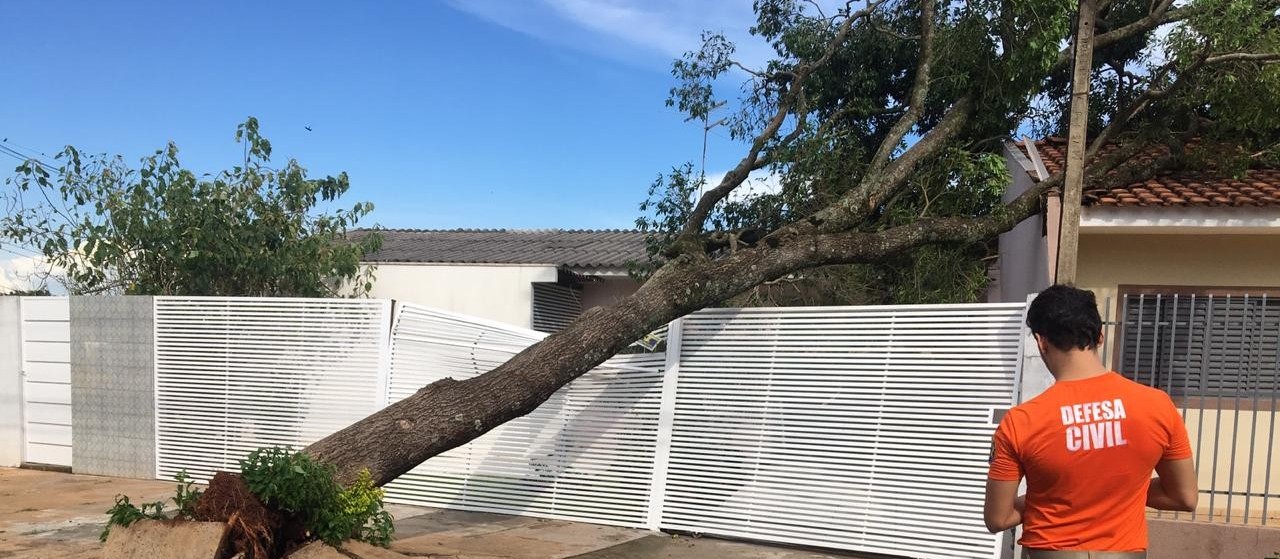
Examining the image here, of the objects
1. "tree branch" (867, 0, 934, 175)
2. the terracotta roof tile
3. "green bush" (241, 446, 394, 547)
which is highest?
"tree branch" (867, 0, 934, 175)

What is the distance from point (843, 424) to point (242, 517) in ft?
13.2

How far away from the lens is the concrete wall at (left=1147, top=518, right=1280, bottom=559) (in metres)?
5.79

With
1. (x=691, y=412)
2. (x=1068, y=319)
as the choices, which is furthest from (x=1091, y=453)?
(x=691, y=412)

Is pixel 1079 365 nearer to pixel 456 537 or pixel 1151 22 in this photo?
pixel 456 537

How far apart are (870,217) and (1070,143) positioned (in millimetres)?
2694

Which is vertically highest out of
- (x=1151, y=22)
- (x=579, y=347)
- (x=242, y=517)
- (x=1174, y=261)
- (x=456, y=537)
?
(x=1151, y=22)

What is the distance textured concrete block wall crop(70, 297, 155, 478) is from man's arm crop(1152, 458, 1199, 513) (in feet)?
29.4

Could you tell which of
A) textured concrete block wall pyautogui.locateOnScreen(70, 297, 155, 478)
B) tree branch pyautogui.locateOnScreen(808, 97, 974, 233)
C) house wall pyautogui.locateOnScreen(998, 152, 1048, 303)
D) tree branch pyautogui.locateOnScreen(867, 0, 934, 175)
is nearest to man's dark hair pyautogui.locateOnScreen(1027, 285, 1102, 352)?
tree branch pyautogui.locateOnScreen(808, 97, 974, 233)

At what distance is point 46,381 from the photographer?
9.90 metres

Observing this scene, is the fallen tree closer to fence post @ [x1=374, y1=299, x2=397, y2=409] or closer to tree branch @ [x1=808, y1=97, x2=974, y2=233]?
tree branch @ [x1=808, y1=97, x2=974, y2=233]

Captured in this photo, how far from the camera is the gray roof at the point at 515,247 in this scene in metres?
12.3

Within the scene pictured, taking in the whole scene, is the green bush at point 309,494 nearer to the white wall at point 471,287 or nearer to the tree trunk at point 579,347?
the tree trunk at point 579,347

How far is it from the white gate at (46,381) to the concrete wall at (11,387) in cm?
7

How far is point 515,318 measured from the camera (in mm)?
11867
